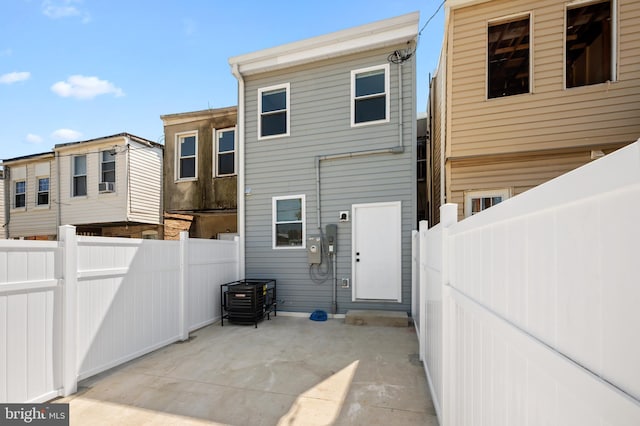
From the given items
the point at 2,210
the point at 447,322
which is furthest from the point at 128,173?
the point at 447,322

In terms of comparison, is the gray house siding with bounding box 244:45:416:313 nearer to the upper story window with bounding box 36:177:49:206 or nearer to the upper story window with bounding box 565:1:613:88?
the upper story window with bounding box 565:1:613:88

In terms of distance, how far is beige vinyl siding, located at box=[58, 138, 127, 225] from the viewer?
9.27 meters

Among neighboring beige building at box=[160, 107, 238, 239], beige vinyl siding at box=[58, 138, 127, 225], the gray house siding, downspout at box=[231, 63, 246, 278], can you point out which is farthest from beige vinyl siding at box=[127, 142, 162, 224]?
the gray house siding

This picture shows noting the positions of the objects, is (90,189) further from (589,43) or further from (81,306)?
(589,43)

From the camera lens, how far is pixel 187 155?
8.68m

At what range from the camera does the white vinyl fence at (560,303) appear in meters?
0.55

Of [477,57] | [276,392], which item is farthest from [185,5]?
[276,392]

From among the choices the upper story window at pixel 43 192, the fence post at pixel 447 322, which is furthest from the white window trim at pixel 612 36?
the upper story window at pixel 43 192

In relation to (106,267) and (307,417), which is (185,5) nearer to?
(106,267)

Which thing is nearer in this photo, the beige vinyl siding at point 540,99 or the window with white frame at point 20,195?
the beige vinyl siding at point 540,99

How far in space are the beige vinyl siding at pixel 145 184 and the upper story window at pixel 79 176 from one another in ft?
6.32

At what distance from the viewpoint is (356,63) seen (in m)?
5.86

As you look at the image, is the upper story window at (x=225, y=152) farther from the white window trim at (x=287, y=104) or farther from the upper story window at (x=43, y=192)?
the upper story window at (x=43, y=192)

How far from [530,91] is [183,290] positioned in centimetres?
642
